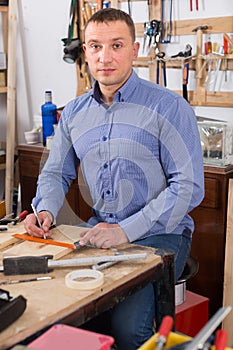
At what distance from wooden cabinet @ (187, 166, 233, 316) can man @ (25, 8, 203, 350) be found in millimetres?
567

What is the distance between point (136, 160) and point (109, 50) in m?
0.41

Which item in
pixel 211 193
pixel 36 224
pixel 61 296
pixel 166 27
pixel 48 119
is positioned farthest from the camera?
pixel 48 119

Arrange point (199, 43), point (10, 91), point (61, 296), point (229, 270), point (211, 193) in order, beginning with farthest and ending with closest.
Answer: point (10, 91) → point (199, 43) → point (211, 193) → point (229, 270) → point (61, 296)

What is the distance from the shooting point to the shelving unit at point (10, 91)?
12.1 feet

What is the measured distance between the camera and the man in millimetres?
1897

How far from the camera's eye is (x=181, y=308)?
2316 millimetres

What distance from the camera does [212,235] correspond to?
102 inches

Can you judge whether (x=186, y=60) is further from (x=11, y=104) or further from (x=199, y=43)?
(x=11, y=104)

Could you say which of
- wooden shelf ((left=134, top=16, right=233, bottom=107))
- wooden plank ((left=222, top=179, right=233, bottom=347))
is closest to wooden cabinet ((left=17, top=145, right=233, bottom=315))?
wooden plank ((left=222, top=179, right=233, bottom=347))

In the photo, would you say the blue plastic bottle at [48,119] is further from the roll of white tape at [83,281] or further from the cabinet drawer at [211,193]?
the roll of white tape at [83,281]

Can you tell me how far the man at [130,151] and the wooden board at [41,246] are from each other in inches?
3.8

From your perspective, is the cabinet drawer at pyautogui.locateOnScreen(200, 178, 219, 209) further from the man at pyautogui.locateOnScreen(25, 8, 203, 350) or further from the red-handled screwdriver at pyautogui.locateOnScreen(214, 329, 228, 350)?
the red-handled screwdriver at pyautogui.locateOnScreen(214, 329, 228, 350)

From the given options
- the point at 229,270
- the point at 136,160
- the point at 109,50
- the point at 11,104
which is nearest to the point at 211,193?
the point at 229,270

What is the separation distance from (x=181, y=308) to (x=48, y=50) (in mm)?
2156
